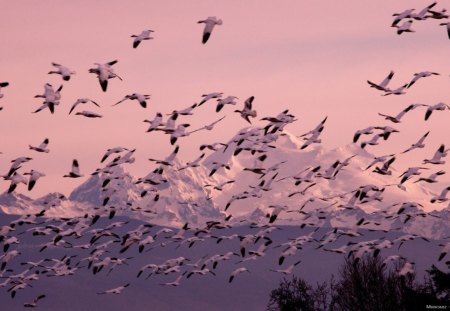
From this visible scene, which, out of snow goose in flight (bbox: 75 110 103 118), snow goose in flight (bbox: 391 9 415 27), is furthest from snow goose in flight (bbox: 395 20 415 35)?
snow goose in flight (bbox: 75 110 103 118)

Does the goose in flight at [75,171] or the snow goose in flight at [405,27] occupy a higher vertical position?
the snow goose in flight at [405,27]

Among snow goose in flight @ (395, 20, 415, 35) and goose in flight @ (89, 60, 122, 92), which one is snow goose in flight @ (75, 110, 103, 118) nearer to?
goose in flight @ (89, 60, 122, 92)

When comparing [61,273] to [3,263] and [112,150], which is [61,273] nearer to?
[3,263]

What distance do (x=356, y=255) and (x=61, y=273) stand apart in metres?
19.7

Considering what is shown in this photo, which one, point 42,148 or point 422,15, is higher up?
point 422,15

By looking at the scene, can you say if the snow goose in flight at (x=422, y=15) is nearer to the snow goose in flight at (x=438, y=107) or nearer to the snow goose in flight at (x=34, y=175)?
the snow goose in flight at (x=438, y=107)

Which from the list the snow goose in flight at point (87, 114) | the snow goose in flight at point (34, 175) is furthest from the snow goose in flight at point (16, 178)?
the snow goose in flight at point (87, 114)

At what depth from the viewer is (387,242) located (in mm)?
56312

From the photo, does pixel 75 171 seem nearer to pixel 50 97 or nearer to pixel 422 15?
pixel 50 97

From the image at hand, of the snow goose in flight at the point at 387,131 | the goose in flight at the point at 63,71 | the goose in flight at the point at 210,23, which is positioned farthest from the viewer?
the snow goose in flight at the point at 387,131

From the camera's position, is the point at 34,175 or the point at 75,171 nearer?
the point at 34,175

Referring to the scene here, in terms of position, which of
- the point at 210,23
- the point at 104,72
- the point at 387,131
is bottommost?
the point at 387,131

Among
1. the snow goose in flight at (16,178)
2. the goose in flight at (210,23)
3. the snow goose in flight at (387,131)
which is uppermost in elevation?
the goose in flight at (210,23)

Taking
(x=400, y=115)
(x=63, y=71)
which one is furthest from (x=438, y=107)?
(x=63, y=71)
